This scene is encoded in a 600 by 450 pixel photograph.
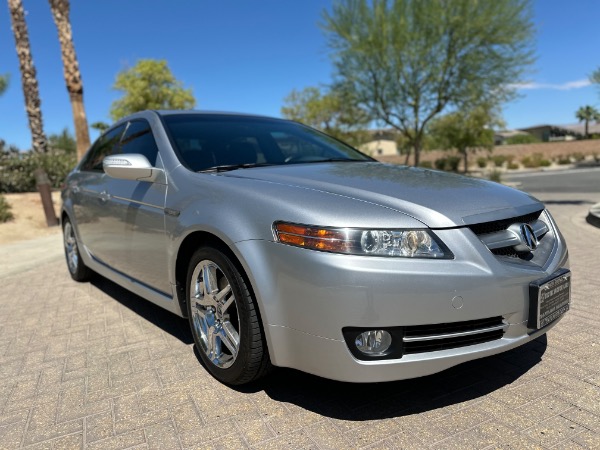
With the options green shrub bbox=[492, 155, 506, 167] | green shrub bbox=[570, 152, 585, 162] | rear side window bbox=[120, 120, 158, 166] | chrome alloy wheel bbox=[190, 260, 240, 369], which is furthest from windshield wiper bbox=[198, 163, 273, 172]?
green shrub bbox=[570, 152, 585, 162]

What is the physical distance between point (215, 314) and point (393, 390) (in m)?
1.08

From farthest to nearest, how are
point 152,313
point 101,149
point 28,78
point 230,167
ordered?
1. point 28,78
2. point 101,149
3. point 152,313
4. point 230,167

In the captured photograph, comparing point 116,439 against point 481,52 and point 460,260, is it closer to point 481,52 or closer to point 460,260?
point 460,260

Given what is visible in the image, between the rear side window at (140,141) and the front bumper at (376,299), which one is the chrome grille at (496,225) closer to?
the front bumper at (376,299)

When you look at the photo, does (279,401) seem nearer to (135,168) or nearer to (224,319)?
(224,319)

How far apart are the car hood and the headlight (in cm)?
9

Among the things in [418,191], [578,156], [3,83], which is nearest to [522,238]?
[418,191]

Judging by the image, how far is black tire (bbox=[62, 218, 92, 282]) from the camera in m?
5.15

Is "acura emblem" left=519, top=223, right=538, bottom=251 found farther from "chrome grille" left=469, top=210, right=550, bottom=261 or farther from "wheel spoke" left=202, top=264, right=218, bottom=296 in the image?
"wheel spoke" left=202, top=264, right=218, bottom=296

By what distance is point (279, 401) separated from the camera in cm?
253

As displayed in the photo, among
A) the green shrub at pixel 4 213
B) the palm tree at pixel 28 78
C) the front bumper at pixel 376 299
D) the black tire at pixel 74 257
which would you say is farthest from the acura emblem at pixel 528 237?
the palm tree at pixel 28 78

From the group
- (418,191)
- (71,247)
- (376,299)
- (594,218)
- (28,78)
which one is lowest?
(594,218)

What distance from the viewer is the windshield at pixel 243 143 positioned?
3271 millimetres

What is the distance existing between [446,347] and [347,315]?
0.51 metres
